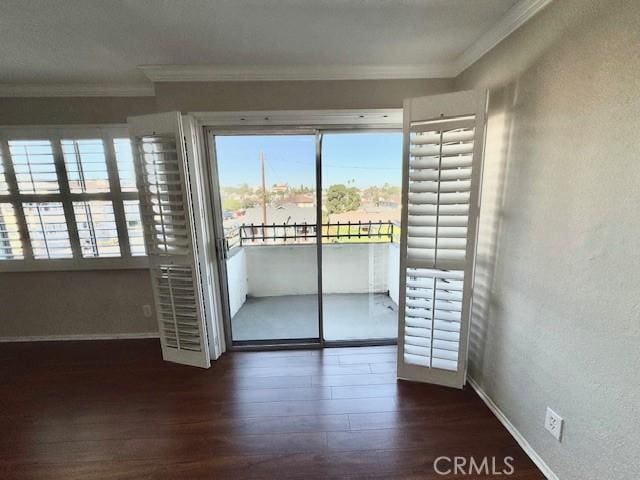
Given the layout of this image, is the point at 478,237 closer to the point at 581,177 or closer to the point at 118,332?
the point at 581,177

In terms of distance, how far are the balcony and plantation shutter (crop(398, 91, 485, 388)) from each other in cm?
70

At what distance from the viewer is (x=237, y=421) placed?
5.91ft

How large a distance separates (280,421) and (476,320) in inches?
57.8

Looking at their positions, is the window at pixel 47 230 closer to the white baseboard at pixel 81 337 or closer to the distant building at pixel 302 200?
the white baseboard at pixel 81 337

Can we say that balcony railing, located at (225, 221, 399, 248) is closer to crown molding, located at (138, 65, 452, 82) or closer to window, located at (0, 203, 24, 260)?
crown molding, located at (138, 65, 452, 82)

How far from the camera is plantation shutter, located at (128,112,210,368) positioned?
2.05m

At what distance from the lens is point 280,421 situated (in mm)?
1793

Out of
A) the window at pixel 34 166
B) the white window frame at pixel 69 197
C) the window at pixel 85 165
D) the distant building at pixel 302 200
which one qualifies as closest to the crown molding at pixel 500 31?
the distant building at pixel 302 200

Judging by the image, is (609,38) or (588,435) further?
(588,435)

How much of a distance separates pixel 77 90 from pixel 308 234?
228 centimetres

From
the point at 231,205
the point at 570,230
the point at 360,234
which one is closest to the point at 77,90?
the point at 231,205

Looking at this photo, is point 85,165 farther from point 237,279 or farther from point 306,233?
point 306,233

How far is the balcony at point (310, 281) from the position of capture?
8.43 ft

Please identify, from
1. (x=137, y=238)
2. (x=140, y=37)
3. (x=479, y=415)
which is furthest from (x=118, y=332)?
(x=479, y=415)
